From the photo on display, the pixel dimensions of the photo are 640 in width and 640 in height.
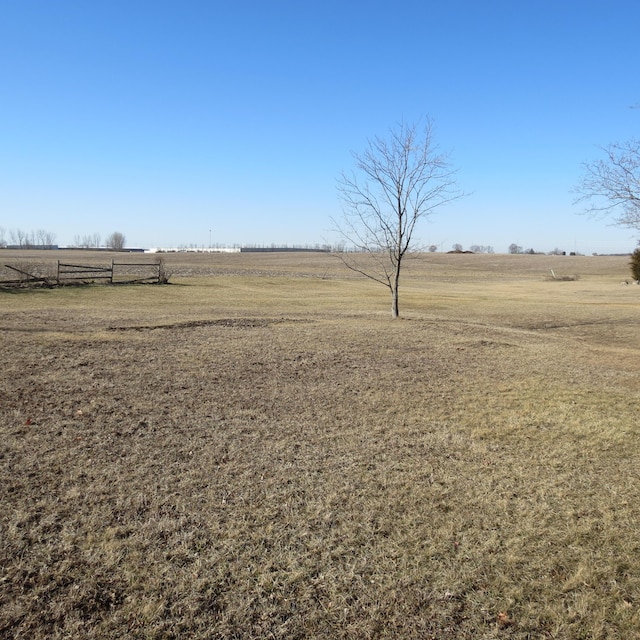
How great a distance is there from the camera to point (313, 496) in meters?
4.50

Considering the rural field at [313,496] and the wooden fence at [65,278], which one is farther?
the wooden fence at [65,278]

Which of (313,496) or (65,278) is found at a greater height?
(65,278)

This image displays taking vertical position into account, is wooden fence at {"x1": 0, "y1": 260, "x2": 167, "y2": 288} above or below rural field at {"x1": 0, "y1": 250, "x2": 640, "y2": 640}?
above

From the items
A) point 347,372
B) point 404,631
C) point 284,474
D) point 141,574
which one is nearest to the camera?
point 404,631

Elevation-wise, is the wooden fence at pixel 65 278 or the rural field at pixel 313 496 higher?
the wooden fence at pixel 65 278

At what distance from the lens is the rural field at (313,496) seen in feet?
10.0

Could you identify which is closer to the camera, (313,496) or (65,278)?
(313,496)

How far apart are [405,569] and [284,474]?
70.4 inches

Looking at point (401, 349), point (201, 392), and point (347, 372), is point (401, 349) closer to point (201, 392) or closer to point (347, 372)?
point (347, 372)

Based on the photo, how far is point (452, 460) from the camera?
212 inches

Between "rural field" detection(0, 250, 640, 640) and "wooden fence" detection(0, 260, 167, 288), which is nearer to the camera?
"rural field" detection(0, 250, 640, 640)

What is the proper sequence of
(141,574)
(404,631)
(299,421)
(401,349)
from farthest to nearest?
(401,349) → (299,421) → (141,574) → (404,631)

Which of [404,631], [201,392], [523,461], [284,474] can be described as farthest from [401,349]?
[404,631]

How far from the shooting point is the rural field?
3055 millimetres
